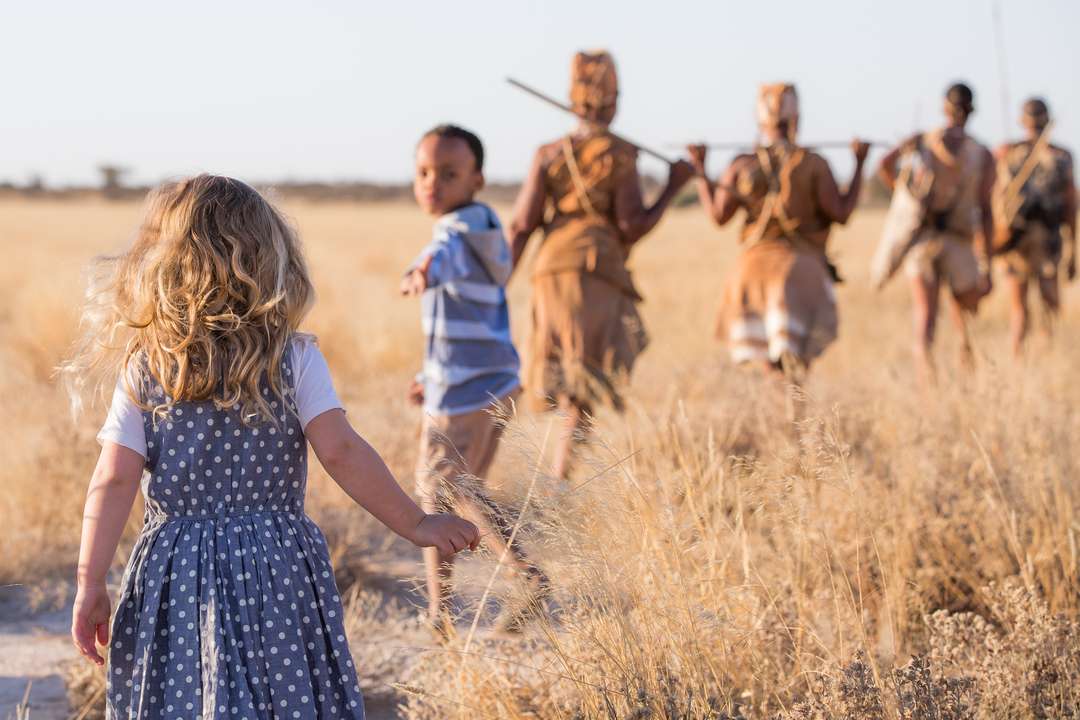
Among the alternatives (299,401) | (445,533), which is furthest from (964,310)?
(299,401)

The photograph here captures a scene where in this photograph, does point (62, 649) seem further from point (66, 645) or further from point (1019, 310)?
point (1019, 310)

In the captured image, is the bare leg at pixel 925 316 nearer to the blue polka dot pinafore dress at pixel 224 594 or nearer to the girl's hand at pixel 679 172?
the girl's hand at pixel 679 172

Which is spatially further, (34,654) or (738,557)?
(34,654)

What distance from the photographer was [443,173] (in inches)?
157

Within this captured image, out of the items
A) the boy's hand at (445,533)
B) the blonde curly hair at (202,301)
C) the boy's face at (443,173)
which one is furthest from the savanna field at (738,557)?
the boy's face at (443,173)

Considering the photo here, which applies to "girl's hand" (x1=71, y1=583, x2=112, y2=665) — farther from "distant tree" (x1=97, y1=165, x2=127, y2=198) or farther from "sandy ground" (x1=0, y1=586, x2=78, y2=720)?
"distant tree" (x1=97, y1=165, x2=127, y2=198)

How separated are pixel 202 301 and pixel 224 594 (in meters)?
0.56

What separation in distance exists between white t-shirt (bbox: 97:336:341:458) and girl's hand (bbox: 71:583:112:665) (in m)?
0.27

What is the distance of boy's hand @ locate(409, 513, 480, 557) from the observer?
243 cm

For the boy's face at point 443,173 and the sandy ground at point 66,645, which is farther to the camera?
the boy's face at point 443,173

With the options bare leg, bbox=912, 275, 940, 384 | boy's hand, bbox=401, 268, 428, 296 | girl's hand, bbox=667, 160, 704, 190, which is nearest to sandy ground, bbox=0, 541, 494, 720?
boy's hand, bbox=401, 268, 428, 296

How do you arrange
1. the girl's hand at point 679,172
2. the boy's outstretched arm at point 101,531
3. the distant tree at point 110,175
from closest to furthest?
the boy's outstretched arm at point 101,531 → the girl's hand at point 679,172 → the distant tree at point 110,175

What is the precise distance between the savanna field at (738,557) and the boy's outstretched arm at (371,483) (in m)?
0.23

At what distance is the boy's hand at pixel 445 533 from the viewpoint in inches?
95.7
